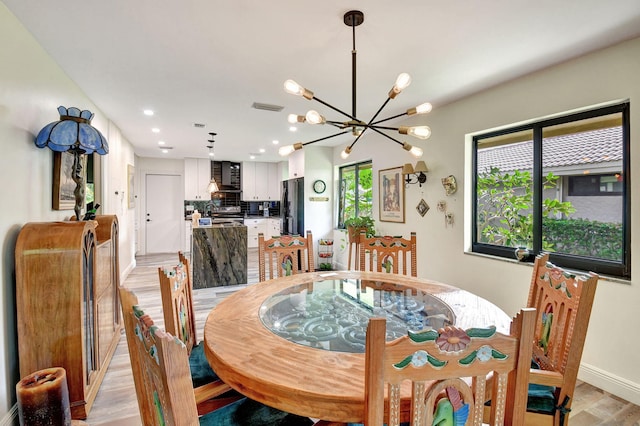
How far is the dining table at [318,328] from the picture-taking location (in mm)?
919

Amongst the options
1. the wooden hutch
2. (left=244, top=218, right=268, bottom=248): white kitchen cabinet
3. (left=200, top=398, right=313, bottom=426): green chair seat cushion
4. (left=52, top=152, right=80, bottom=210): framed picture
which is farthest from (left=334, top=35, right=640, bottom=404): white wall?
(left=244, top=218, right=268, bottom=248): white kitchen cabinet

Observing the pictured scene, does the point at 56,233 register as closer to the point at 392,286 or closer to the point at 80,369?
the point at 80,369

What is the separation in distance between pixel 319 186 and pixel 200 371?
4761mm

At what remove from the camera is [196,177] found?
25.6ft

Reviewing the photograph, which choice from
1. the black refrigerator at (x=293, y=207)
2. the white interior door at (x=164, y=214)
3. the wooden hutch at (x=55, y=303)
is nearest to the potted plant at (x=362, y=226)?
the black refrigerator at (x=293, y=207)

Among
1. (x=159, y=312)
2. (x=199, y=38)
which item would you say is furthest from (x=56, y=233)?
(x=159, y=312)

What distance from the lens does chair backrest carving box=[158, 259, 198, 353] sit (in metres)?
1.38

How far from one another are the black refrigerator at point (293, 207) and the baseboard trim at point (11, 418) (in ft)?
14.2

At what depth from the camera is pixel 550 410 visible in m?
1.21

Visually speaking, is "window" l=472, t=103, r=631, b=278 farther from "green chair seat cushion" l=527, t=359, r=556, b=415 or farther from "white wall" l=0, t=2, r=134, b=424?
"white wall" l=0, t=2, r=134, b=424

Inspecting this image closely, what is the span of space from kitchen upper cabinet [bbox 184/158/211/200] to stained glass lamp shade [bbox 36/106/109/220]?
5.52m

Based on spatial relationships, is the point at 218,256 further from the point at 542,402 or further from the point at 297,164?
the point at 542,402

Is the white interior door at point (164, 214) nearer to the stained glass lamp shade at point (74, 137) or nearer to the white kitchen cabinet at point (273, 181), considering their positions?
the white kitchen cabinet at point (273, 181)

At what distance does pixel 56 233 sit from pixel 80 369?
84 cm
